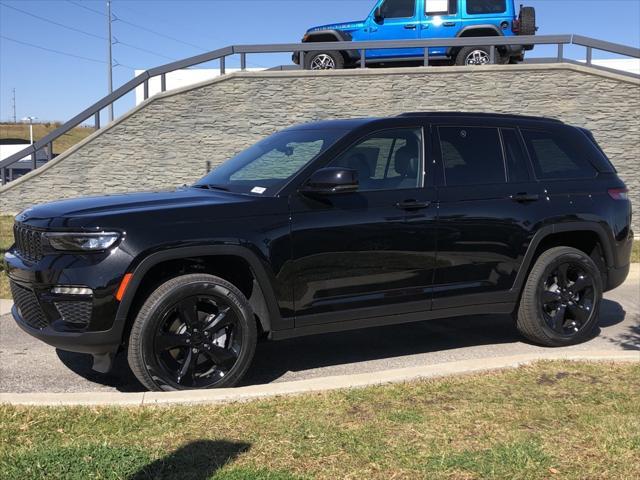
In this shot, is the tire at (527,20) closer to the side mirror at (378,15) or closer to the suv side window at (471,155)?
the side mirror at (378,15)

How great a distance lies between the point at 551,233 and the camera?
5.48 m

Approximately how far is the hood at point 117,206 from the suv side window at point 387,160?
0.85 meters

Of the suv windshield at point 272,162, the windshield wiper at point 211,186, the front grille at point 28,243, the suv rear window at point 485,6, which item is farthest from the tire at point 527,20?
the front grille at point 28,243

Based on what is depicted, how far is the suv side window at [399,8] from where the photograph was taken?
15.6 metres

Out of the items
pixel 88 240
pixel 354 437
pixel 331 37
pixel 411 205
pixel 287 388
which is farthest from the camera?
pixel 331 37

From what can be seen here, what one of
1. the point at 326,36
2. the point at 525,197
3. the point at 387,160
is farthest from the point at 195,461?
the point at 326,36

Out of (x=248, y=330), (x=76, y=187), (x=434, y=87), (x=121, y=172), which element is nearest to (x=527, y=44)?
(x=434, y=87)

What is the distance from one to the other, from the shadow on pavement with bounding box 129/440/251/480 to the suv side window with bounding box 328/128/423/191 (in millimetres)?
2189

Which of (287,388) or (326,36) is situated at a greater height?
(326,36)

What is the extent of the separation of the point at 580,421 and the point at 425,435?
925mm

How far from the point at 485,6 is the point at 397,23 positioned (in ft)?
6.69

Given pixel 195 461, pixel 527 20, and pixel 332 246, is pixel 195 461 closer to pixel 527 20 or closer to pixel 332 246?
pixel 332 246

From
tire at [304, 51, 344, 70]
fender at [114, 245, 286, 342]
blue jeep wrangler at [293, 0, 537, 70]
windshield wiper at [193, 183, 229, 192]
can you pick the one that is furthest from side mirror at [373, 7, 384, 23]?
fender at [114, 245, 286, 342]

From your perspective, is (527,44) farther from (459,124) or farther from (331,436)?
(331,436)
